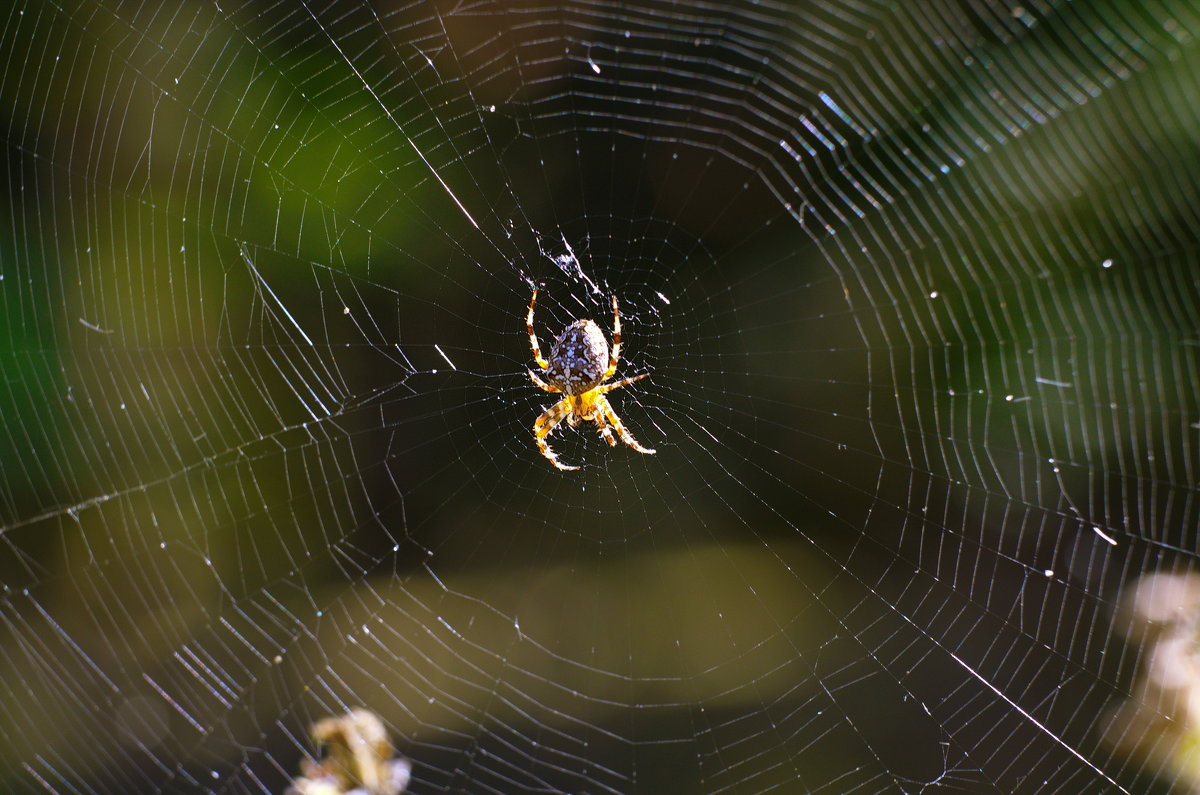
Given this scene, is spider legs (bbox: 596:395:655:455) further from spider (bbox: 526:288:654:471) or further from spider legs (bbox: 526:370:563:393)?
spider legs (bbox: 526:370:563:393)

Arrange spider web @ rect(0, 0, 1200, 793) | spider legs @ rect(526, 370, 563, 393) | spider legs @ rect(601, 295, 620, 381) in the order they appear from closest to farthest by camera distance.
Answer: spider legs @ rect(601, 295, 620, 381)
spider legs @ rect(526, 370, 563, 393)
spider web @ rect(0, 0, 1200, 793)

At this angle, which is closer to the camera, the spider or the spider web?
the spider

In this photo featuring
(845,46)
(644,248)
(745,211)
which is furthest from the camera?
(745,211)

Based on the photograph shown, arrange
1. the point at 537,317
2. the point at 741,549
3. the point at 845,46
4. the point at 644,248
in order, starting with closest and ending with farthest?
the point at 845,46 → the point at 537,317 → the point at 644,248 → the point at 741,549

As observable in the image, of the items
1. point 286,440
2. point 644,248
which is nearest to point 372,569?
point 286,440

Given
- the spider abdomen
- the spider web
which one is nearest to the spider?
the spider abdomen

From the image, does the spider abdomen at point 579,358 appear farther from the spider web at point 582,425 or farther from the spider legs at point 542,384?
the spider web at point 582,425

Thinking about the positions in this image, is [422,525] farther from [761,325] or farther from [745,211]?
[745,211]

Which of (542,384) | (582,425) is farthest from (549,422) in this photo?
(582,425)
